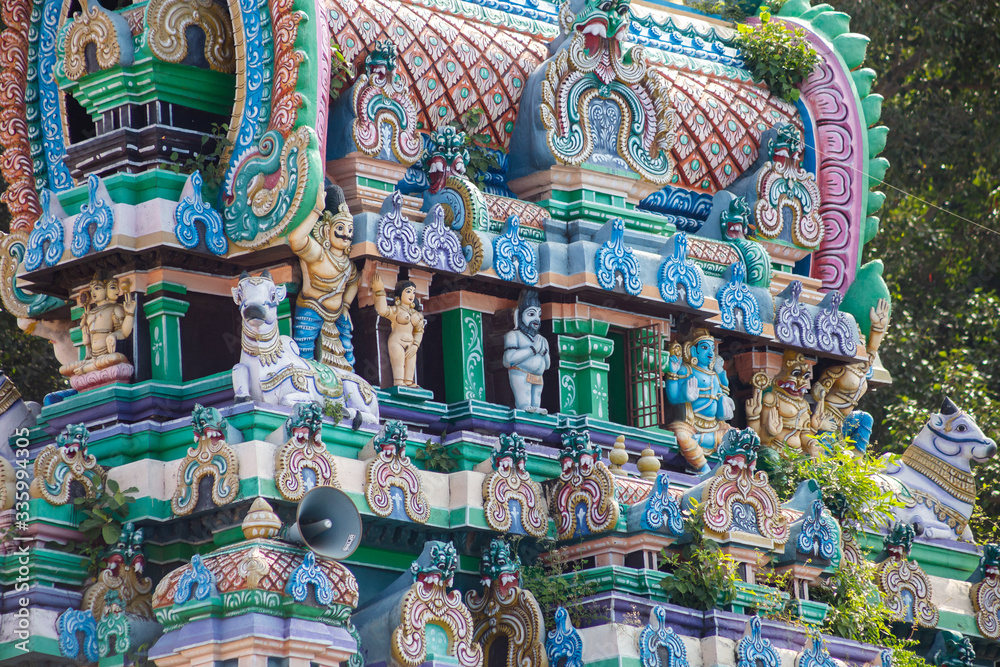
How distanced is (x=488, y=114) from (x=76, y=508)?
15.1ft

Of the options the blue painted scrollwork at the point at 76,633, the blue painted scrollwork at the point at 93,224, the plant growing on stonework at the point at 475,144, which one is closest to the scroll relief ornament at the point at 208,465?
the blue painted scrollwork at the point at 76,633

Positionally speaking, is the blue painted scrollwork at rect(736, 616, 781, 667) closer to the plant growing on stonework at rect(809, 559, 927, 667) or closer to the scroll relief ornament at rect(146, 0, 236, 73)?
the plant growing on stonework at rect(809, 559, 927, 667)

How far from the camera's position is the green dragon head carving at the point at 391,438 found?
14289mm

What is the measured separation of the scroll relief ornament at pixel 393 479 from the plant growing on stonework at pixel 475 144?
274 cm

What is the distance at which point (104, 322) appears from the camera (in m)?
15.1

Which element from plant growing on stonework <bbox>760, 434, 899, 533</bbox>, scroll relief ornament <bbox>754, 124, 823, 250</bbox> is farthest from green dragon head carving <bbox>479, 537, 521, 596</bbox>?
scroll relief ornament <bbox>754, 124, 823, 250</bbox>

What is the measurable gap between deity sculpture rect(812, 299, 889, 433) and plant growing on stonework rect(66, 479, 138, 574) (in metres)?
6.58

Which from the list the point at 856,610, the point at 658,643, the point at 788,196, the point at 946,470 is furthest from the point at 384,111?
the point at 946,470

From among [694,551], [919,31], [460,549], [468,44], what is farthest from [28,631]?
[919,31]

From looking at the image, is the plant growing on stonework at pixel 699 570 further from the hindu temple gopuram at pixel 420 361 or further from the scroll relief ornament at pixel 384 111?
the scroll relief ornament at pixel 384 111

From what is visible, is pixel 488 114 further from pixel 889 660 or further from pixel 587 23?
pixel 889 660

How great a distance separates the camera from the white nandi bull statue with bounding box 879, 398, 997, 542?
18.2 metres

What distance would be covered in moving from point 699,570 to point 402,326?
2.68m

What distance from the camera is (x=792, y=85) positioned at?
61.5 feet
